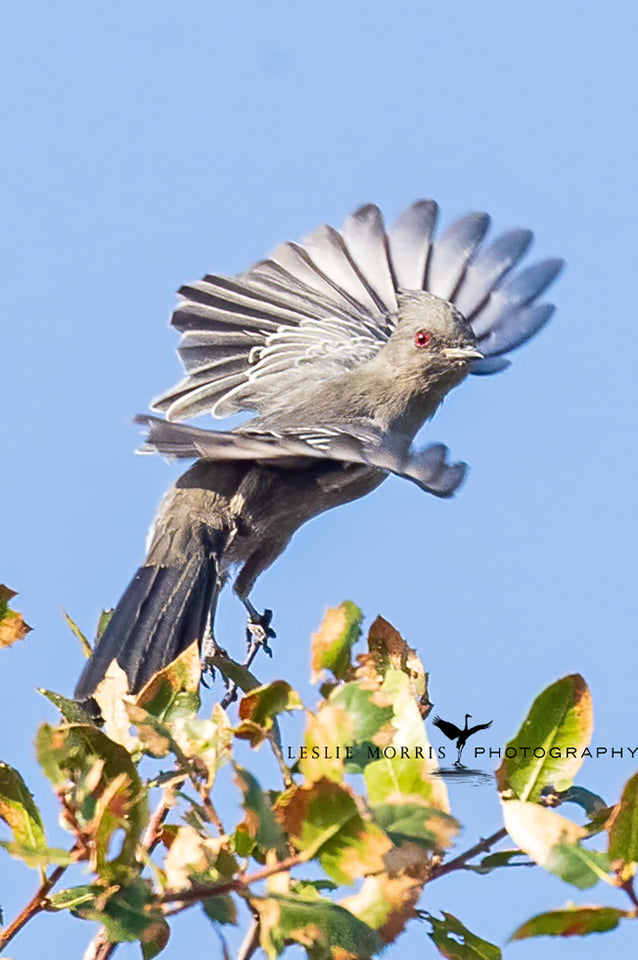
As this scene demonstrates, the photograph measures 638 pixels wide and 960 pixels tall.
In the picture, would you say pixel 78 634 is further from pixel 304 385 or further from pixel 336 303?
pixel 336 303

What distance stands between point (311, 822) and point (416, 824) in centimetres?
15

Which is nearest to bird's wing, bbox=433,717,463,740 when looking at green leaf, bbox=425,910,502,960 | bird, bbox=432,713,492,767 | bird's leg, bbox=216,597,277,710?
bird, bbox=432,713,492,767

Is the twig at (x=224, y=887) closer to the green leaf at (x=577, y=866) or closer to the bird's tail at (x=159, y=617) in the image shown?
the green leaf at (x=577, y=866)

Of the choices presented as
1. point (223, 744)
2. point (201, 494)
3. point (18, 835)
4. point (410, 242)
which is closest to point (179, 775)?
point (223, 744)

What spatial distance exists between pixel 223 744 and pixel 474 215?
238 inches

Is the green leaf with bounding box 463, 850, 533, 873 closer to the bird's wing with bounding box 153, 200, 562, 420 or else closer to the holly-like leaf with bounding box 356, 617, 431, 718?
the holly-like leaf with bounding box 356, 617, 431, 718

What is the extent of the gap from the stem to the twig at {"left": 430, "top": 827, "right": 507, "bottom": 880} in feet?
1.88

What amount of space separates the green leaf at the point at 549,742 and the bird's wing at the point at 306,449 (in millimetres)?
1947

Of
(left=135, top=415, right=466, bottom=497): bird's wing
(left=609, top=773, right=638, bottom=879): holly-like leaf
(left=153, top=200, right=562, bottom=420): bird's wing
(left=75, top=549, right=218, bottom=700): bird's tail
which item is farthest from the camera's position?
(left=153, top=200, right=562, bottom=420): bird's wing

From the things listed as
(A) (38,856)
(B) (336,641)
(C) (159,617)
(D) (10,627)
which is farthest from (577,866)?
(C) (159,617)

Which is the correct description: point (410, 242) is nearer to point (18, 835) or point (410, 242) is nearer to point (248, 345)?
point (248, 345)

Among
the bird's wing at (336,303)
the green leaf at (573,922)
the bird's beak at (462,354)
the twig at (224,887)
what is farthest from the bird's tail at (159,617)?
the green leaf at (573,922)

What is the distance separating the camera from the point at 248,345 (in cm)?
707

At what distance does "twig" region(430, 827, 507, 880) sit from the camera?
199cm
